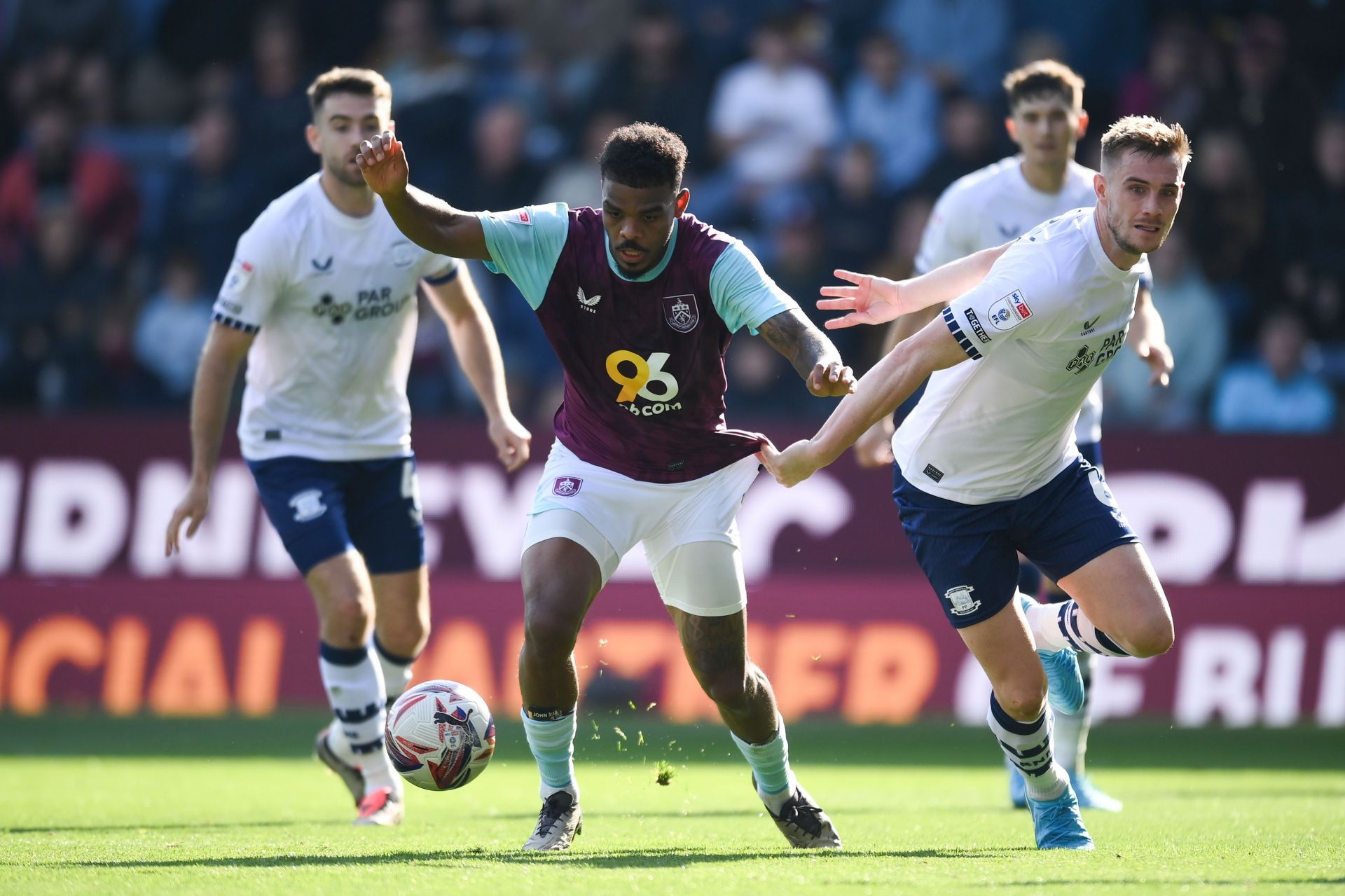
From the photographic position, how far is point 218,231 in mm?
14711

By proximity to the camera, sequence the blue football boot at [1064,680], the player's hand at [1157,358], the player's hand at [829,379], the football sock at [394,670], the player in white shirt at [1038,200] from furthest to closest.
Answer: the football sock at [394,670], the player in white shirt at [1038,200], the blue football boot at [1064,680], the player's hand at [1157,358], the player's hand at [829,379]

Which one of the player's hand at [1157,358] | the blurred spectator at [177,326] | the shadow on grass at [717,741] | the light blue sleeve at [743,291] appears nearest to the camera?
the light blue sleeve at [743,291]

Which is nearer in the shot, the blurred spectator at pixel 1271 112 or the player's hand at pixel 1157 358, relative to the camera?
the player's hand at pixel 1157 358

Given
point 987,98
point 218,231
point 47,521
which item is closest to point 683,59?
point 987,98

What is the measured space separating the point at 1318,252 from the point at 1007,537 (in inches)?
330

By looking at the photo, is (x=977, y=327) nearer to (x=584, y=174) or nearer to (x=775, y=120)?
(x=584, y=174)

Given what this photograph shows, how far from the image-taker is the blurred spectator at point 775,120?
14.9m

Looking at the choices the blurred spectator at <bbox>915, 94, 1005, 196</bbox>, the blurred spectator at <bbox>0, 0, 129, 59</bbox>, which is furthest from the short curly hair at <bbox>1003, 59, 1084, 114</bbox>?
the blurred spectator at <bbox>0, 0, 129, 59</bbox>

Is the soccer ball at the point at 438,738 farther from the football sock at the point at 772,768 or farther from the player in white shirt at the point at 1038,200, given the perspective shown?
the player in white shirt at the point at 1038,200

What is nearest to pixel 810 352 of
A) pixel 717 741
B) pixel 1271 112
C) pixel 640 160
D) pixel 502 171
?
pixel 640 160

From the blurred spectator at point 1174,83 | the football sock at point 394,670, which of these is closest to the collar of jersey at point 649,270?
the football sock at point 394,670

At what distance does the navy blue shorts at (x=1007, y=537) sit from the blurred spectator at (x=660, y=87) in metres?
8.83

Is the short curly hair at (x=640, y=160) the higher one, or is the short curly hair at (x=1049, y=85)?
the short curly hair at (x=1049, y=85)

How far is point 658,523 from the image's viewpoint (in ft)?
21.2
